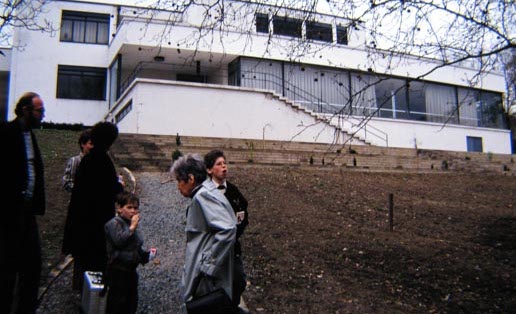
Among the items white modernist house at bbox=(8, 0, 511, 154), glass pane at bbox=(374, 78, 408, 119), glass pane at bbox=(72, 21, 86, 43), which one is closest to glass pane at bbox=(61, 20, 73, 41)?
white modernist house at bbox=(8, 0, 511, 154)

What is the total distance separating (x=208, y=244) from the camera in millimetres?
3035

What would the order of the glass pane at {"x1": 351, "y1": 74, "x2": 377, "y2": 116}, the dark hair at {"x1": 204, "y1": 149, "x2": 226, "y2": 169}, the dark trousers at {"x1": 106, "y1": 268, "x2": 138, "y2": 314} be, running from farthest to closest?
the glass pane at {"x1": 351, "y1": 74, "x2": 377, "y2": 116}
the dark trousers at {"x1": 106, "y1": 268, "x2": 138, "y2": 314}
the dark hair at {"x1": 204, "y1": 149, "x2": 226, "y2": 169}

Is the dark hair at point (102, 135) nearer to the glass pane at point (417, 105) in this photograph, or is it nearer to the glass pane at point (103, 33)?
the glass pane at point (103, 33)

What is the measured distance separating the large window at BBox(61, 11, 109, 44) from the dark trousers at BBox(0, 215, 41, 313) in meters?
24.8

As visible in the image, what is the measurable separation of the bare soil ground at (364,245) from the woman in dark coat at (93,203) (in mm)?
1731

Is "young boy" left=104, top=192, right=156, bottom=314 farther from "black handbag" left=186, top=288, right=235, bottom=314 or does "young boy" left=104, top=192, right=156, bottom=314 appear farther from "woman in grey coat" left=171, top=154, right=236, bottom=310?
"black handbag" left=186, top=288, right=235, bottom=314

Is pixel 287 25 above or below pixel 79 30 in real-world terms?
below

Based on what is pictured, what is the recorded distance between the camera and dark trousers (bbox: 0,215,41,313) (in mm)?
3453

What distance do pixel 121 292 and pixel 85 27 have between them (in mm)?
25650

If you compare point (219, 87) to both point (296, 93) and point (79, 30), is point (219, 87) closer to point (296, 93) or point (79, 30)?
point (296, 93)

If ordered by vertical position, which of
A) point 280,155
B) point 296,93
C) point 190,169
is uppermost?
point 296,93

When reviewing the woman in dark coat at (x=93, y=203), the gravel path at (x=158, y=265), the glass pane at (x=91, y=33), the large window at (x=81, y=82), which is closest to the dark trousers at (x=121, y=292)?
the woman in dark coat at (x=93, y=203)

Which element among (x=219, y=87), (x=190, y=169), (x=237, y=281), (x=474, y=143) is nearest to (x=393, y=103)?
(x=474, y=143)

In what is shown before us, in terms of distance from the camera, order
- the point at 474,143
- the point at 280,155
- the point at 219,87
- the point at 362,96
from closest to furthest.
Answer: the point at 362,96
the point at 280,155
the point at 219,87
the point at 474,143
